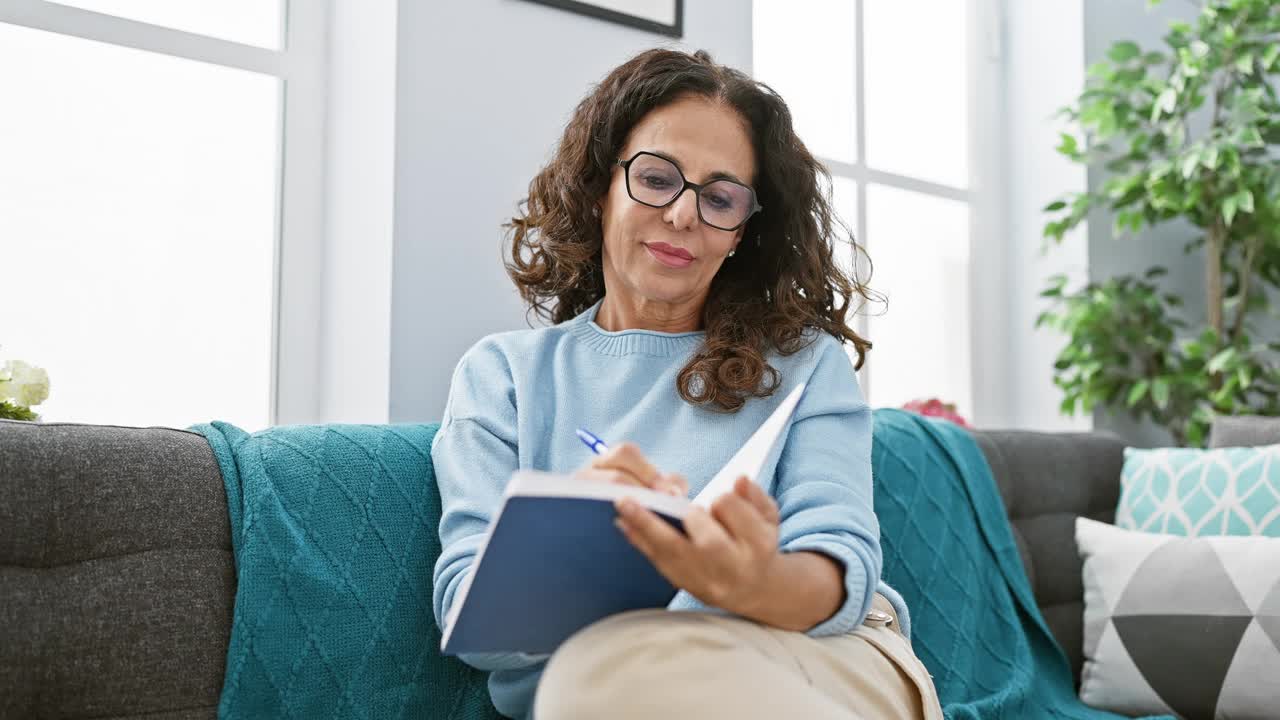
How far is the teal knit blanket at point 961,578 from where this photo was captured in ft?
5.82

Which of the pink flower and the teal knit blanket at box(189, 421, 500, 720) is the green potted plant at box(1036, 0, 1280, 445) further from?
the teal knit blanket at box(189, 421, 500, 720)

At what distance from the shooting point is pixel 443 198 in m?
2.08

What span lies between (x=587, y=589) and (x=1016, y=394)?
2766 mm

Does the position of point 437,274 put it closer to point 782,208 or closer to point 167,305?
point 167,305

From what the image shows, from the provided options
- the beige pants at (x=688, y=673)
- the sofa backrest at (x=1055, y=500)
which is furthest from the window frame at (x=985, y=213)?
the beige pants at (x=688, y=673)

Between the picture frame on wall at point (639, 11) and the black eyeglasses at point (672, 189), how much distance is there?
0.96m

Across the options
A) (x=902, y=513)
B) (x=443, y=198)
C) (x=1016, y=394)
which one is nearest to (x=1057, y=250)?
(x=1016, y=394)

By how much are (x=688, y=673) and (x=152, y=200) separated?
5.09 ft

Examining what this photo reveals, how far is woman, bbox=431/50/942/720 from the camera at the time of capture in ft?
3.56

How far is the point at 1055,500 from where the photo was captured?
7.14 feet

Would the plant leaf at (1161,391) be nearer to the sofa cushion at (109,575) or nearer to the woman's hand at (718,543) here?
the woman's hand at (718,543)

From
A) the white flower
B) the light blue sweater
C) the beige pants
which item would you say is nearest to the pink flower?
the light blue sweater

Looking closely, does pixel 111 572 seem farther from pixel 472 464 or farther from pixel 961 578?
pixel 961 578

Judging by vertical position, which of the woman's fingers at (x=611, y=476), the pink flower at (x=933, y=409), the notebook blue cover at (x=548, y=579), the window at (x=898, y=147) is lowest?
the notebook blue cover at (x=548, y=579)
